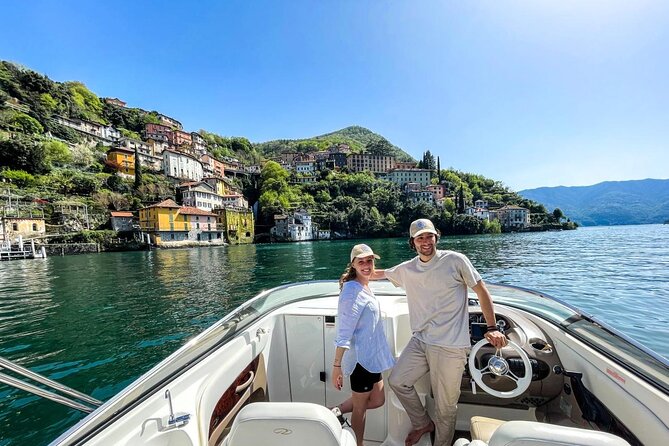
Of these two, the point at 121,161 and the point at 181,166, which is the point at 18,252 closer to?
the point at 121,161

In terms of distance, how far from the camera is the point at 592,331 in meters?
2.33

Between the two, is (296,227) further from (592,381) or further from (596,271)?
(592,381)

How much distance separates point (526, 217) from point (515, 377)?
105 meters

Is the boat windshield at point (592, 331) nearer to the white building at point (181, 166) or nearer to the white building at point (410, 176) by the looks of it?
the white building at point (181, 166)

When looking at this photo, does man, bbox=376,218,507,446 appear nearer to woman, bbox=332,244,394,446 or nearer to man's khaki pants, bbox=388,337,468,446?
man's khaki pants, bbox=388,337,468,446

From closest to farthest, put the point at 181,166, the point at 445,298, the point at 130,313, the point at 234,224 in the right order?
the point at 445,298 → the point at 130,313 → the point at 234,224 → the point at 181,166

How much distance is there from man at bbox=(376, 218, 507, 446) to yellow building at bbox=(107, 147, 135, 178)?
79397 mm

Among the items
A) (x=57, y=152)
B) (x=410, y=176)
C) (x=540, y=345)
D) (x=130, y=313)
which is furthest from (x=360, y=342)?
(x=410, y=176)

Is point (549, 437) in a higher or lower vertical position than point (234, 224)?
lower

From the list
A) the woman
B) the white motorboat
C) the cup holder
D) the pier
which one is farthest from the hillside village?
the cup holder

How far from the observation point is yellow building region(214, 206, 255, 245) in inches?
2520

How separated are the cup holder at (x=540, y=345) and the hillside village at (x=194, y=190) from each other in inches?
2323

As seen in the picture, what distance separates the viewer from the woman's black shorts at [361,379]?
2.23 metres

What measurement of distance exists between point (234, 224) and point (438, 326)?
67.4m
